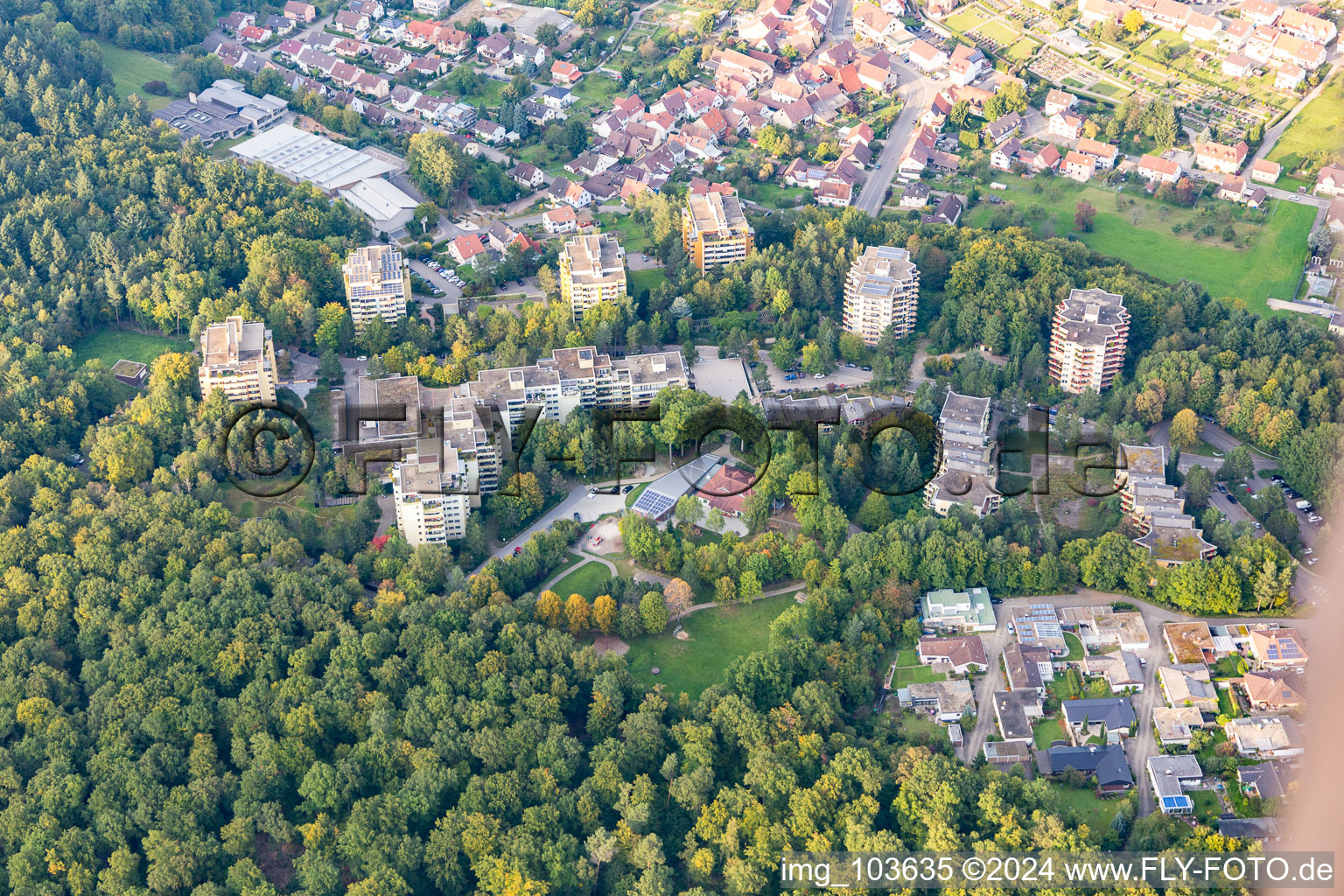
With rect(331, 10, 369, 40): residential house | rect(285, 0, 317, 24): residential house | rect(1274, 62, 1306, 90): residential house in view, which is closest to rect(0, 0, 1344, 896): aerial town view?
rect(1274, 62, 1306, 90): residential house

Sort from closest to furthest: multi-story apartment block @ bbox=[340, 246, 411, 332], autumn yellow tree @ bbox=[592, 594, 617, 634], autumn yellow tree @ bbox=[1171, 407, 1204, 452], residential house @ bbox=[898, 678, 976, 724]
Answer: residential house @ bbox=[898, 678, 976, 724] → autumn yellow tree @ bbox=[592, 594, 617, 634] → autumn yellow tree @ bbox=[1171, 407, 1204, 452] → multi-story apartment block @ bbox=[340, 246, 411, 332]

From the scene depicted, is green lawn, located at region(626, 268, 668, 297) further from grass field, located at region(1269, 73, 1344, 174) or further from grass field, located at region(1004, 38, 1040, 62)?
grass field, located at region(1269, 73, 1344, 174)

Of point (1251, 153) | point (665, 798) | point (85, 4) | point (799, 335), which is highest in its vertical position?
point (85, 4)

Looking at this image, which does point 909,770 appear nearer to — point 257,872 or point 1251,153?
point 257,872

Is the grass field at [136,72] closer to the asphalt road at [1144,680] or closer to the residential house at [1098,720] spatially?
the asphalt road at [1144,680]

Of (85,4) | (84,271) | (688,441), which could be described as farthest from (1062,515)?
(85,4)

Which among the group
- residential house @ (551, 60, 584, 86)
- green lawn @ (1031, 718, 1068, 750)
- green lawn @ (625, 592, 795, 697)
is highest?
residential house @ (551, 60, 584, 86)

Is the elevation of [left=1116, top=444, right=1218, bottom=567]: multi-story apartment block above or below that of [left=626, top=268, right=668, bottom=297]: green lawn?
below

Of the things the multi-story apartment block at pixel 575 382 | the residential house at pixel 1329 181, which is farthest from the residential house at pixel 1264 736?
the residential house at pixel 1329 181
